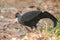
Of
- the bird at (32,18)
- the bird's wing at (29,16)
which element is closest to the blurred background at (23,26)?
the bird at (32,18)

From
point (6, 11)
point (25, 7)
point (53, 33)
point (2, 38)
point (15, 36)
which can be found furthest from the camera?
point (25, 7)

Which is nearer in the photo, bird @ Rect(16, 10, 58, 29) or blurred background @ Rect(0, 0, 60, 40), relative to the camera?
blurred background @ Rect(0, 0, 60, 40)

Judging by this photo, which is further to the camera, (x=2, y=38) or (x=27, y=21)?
(x=27, y=21)

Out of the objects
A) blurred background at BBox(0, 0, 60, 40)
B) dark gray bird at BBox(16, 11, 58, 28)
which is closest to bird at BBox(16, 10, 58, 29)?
dark gray bird at BBox(16, 11, 58, 28)

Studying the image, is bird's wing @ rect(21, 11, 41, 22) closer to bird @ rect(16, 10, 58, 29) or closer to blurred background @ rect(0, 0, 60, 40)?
bird @ rect(16, 10, 58, 29)

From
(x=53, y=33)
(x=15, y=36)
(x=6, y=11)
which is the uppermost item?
(x=6, y=11)

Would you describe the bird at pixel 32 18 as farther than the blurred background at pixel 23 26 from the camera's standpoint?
Yes

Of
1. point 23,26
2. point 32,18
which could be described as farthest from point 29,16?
point 23,26

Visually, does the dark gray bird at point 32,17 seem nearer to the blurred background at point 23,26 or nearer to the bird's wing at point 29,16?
the bird's wing at point 29,16

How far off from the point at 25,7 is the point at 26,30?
5959mm

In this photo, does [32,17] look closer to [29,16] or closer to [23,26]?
[29,16]

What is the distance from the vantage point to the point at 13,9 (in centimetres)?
1616

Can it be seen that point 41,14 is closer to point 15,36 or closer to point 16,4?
point 15,36

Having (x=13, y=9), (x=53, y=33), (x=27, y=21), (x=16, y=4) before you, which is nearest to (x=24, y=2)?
(x=16, y=4)
